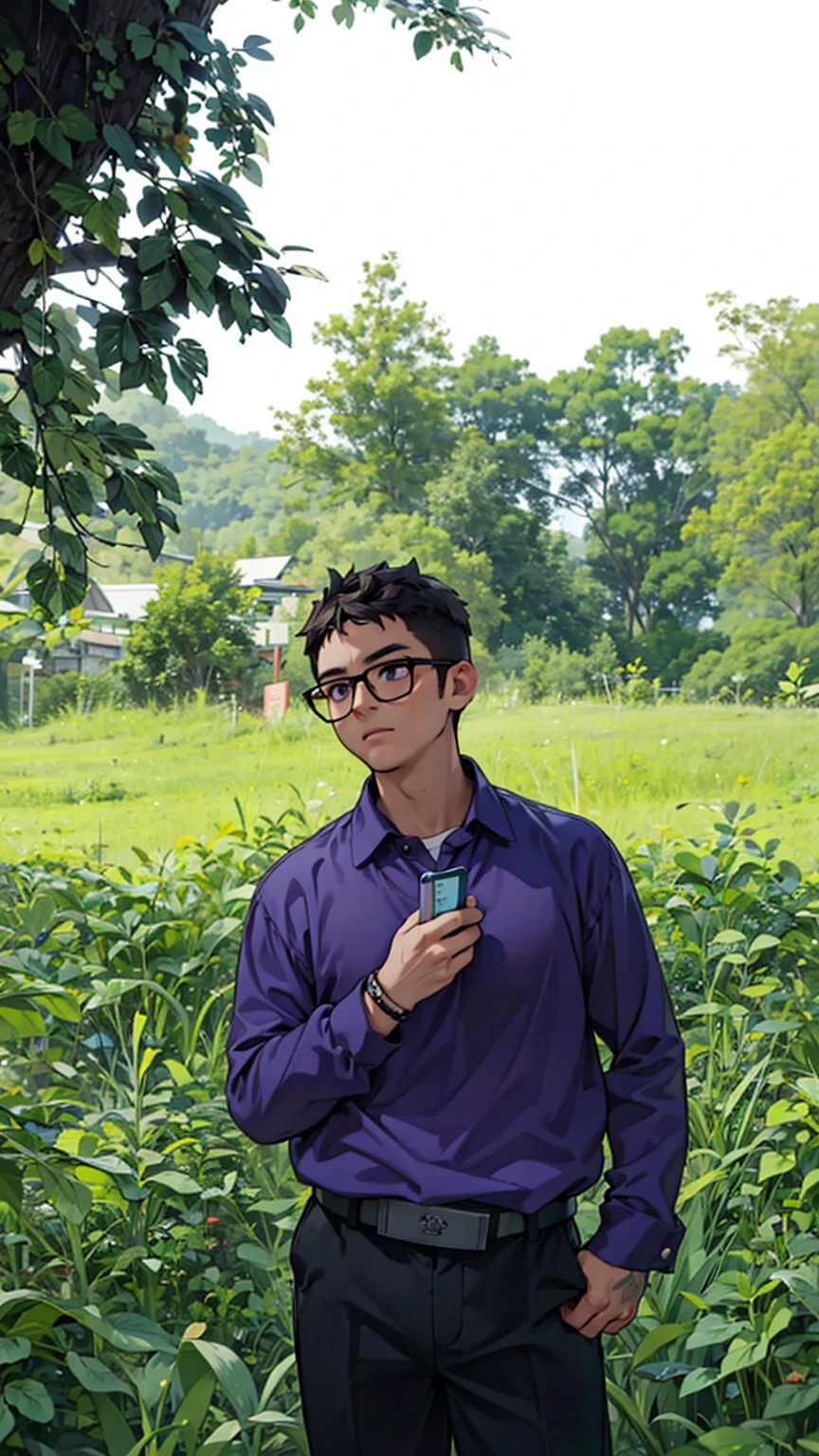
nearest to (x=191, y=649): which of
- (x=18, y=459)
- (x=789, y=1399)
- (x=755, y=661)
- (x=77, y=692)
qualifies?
(x=77, y=692)

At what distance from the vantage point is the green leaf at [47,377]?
1.70 metres

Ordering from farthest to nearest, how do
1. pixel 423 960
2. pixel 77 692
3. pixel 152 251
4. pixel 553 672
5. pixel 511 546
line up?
pixel 511 546
pixel 553 672
pixel 77 692
pixel 152 251
pixel 423 960

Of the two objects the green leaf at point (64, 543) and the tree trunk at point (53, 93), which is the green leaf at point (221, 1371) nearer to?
the green leaf at point (64, 543)

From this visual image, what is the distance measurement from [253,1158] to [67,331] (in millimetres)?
1529

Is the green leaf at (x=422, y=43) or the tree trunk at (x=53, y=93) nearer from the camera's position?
the tree trunk at (x=53, y=93)

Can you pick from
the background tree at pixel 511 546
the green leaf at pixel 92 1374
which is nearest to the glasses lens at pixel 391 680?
the green leaf at pixel 92 1374

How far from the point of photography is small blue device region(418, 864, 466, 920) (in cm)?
122

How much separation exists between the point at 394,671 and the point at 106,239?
74cm

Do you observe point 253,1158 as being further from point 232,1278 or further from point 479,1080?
point 479,1080

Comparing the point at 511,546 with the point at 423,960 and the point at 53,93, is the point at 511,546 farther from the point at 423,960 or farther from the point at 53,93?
the point at 423,960

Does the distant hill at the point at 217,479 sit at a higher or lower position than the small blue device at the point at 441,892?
higher

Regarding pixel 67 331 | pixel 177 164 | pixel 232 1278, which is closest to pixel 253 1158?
pixel 232 1278

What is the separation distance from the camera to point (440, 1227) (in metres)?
1.21

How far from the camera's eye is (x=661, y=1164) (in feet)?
4.25
